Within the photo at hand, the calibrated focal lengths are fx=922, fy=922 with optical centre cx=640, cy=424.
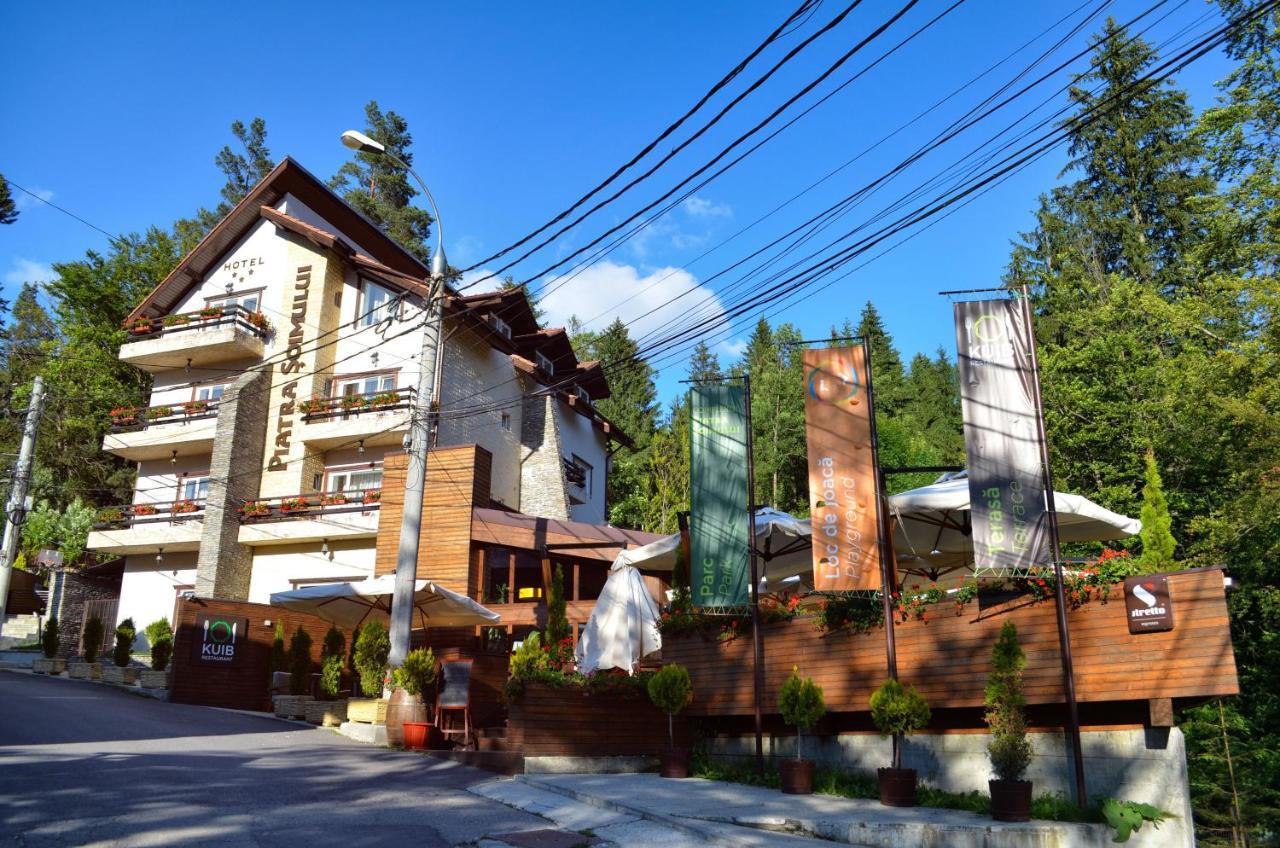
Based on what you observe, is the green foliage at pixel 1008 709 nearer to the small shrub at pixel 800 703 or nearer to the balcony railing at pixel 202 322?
the small shrub at pixel 800 703

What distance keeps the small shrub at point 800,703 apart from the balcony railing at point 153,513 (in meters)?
21.8

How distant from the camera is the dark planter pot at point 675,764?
13344mm

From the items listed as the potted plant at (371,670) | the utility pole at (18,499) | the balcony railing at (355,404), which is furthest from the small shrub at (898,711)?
the utility pole at (18,499)

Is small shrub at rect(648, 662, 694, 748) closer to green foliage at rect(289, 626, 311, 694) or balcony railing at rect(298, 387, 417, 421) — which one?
green foliage at rect(289, 626, 311, 694)

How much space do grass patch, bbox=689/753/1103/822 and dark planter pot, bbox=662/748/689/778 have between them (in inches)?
12.2

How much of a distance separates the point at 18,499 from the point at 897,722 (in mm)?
22533

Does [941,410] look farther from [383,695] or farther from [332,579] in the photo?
[383,695]

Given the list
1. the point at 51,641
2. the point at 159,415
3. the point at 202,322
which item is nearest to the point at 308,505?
the point at 159,415

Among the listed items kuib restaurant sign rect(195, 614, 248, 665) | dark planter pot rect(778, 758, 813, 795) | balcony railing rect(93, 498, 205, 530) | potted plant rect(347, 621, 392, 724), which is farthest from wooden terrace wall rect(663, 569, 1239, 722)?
balcony railing rect(93, 498, 205, 530)

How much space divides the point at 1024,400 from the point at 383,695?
41.6 feet

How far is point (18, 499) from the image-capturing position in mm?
23359

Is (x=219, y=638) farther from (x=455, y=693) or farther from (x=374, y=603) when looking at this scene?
(x=455, y=693)

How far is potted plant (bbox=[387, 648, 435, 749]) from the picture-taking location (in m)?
15.6

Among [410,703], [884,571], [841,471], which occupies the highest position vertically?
[841,471]
